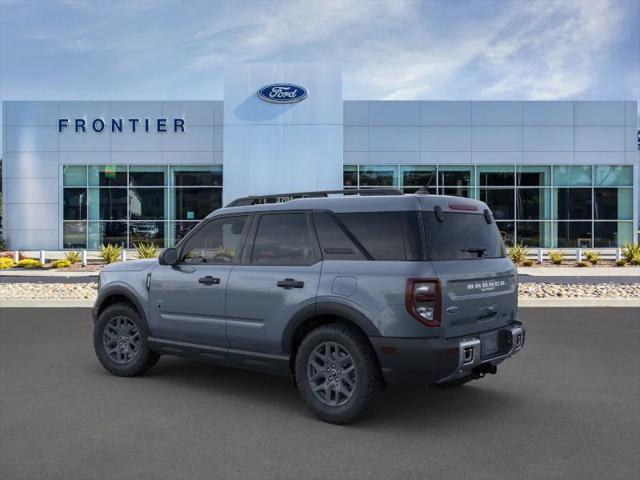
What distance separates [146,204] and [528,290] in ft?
66.2

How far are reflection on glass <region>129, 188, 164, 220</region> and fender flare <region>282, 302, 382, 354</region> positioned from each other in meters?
25.4

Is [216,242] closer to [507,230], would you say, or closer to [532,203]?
[507,230]

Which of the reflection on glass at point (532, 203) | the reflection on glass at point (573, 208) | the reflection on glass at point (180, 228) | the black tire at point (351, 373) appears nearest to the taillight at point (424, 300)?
the black tire at point (351, 373)

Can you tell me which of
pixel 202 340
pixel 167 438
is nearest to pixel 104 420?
pixel 167 438

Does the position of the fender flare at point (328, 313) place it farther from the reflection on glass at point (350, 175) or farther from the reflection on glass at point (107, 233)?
the reflection on glass at point (107, 233)

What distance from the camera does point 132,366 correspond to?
6691 millimetres

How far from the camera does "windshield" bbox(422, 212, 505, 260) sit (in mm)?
5000

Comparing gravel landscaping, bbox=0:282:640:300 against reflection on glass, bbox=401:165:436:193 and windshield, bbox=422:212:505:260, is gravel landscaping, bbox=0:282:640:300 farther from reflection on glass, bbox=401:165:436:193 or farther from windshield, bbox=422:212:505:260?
reflection on glass, bbox=401:165:436:193

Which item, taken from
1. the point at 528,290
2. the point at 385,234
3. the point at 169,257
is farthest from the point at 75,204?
the point at 385,234

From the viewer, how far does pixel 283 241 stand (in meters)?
5.68

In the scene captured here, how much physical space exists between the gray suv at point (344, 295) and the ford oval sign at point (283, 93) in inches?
839

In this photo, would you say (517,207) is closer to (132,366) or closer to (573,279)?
(573,279)

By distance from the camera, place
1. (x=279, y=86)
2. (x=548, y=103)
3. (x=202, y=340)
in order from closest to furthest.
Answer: (x=202, y=340) < (x=279, y=86) < (x=548, y=103)

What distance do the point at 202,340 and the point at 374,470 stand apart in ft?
8.25
